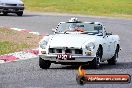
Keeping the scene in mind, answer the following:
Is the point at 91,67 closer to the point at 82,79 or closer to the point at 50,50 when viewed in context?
the point at 50,50

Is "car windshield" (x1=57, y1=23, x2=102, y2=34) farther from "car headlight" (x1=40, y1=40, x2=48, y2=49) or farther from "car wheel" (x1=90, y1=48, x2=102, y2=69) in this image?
"car headlight" (x1=40, y1=40, x2=48, y2=49)

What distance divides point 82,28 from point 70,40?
1.50 metres

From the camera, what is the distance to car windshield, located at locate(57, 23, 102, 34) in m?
15.8

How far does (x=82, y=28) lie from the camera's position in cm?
1588

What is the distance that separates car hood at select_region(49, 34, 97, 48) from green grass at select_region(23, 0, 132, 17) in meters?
37.3

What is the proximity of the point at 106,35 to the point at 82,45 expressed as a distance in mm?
1996

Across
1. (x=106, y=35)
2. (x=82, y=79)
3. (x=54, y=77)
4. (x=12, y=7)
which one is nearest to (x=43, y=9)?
(x=12, y=7)

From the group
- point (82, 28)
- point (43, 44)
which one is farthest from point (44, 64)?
point (82, 28)

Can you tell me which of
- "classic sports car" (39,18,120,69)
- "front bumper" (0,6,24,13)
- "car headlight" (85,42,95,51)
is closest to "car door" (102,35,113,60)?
"classic sports car" (39,18,120,69)

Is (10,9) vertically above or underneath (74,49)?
underneath

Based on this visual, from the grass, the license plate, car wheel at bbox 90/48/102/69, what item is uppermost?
the license plate

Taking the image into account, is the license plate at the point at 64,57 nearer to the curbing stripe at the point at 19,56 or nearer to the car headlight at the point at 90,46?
the car headlight at the point at 90,46

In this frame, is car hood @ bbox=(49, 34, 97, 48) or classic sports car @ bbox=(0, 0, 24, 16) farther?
classic sports car @ bbox=(0, 0, 24, 16)

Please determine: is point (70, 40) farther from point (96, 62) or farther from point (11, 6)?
point (11, 6)
